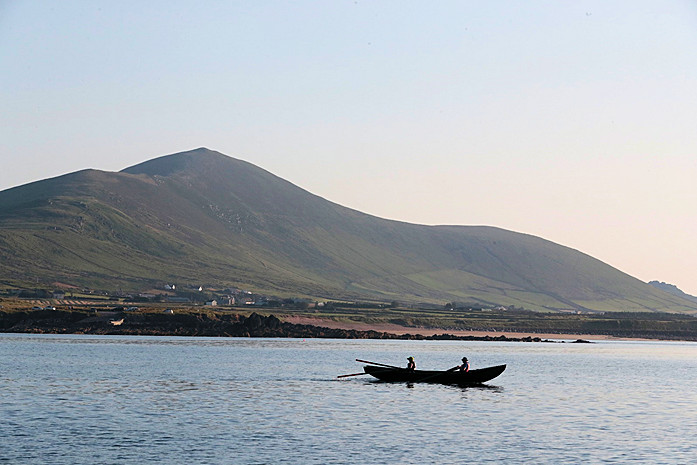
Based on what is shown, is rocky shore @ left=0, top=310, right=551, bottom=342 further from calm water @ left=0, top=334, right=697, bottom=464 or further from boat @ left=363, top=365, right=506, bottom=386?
boat @ left=363, top=365, right=506, bottom=386

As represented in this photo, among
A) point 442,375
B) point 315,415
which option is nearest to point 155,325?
point 442,375

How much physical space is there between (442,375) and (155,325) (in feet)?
334

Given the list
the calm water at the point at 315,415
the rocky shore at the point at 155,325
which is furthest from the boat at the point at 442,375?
the rocky shore at the point at 155,325

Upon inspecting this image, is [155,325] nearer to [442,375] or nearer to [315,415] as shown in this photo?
[442,375]

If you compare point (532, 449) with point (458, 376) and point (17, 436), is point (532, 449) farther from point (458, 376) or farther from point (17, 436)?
point (458, 376)

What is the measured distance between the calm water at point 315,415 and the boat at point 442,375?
1033mm

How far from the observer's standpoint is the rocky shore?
538 feet

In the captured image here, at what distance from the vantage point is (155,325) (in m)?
168

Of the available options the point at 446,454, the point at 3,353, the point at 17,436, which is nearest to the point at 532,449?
the point at 446,454

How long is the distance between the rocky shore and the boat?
95256mm

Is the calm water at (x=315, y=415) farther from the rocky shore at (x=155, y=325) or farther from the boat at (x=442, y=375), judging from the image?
the rocky shore at (x=155, y=325)

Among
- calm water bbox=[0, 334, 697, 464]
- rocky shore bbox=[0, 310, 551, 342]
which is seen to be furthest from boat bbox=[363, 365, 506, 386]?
rocky shore bbox=[0, 310, 551, 342]

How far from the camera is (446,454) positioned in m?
41.8

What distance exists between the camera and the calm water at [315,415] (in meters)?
41.5
